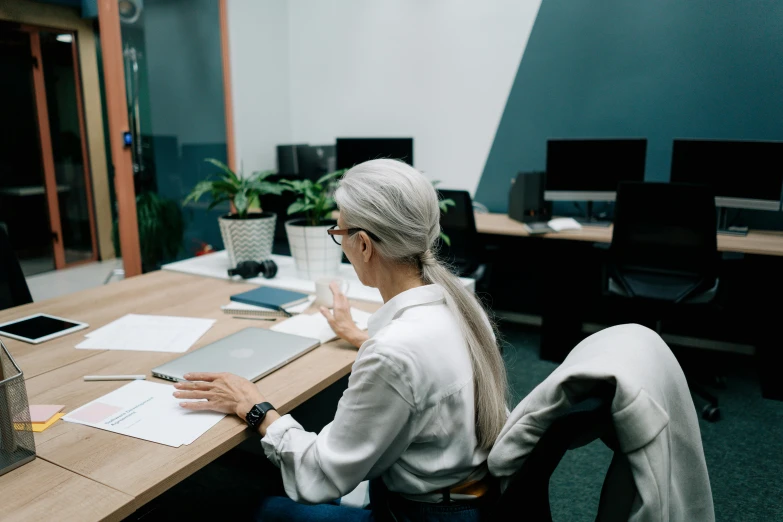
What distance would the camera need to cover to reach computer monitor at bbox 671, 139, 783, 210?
3.13 m

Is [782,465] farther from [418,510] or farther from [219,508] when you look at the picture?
[219,508]

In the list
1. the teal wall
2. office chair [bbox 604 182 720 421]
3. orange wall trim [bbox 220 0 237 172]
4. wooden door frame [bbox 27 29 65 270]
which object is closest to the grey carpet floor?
office chair [bbox 604 182 720 421]

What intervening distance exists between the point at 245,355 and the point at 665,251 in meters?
2.32

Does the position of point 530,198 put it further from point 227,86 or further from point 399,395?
point 399,395

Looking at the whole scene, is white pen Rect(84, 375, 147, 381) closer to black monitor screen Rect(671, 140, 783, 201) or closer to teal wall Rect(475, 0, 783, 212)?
black monitor screen Rect(671, 140, 783, 201)

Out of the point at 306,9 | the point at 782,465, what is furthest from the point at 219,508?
the point at 306,9

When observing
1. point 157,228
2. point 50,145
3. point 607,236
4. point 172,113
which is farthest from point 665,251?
point 50,145

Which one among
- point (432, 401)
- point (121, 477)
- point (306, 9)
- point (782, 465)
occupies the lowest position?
point (782, 465)

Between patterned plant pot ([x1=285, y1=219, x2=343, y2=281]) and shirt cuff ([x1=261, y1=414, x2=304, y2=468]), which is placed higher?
patterned plant pot ([x1=285, y1=219, x2=343, y2=281])

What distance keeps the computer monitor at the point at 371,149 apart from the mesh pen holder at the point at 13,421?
10.4 feet

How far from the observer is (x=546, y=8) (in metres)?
3.78

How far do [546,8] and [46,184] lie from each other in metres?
4.72

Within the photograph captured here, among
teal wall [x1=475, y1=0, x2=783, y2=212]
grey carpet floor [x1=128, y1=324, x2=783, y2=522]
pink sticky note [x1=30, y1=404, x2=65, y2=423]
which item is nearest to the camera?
pink sticky note [x1=30, y1=404, x2=65, y2=423]

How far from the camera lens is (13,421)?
0.99 metres
